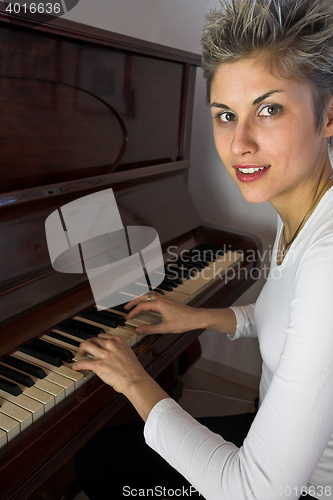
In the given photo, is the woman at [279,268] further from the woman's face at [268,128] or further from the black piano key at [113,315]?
the black piano key at [113,315]

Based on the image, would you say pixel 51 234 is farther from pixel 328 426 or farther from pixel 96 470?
pixel 328 426

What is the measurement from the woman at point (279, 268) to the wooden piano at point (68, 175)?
18cm

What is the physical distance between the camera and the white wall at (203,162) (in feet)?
6.59

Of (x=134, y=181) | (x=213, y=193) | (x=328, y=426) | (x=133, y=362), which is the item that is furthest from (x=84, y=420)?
(x=213, y=193)

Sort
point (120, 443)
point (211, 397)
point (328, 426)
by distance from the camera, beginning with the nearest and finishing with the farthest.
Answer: point (328, 426)
point (120, 443)
point (211, 397)

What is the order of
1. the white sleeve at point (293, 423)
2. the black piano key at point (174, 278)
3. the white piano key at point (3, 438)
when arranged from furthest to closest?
the black piano key at point (174, 278) → the white piano key at point (3, 438) → the white sleeve at point (293, 423)

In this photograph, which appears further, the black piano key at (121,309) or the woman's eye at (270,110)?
the black piano key at (121,309)

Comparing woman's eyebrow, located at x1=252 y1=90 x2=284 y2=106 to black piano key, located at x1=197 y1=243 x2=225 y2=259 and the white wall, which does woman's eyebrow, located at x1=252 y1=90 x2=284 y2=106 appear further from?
the white wall

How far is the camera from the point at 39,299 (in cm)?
108

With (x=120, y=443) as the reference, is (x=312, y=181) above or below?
above

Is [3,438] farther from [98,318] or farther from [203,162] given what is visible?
[203,162]

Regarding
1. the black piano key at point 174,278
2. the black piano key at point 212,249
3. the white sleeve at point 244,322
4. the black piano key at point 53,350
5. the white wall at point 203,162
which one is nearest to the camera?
the black piano key at point 53,350

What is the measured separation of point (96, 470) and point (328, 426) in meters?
0.67

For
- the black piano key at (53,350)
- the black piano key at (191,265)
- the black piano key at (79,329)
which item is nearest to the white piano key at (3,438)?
the black piano key at (53,350)
